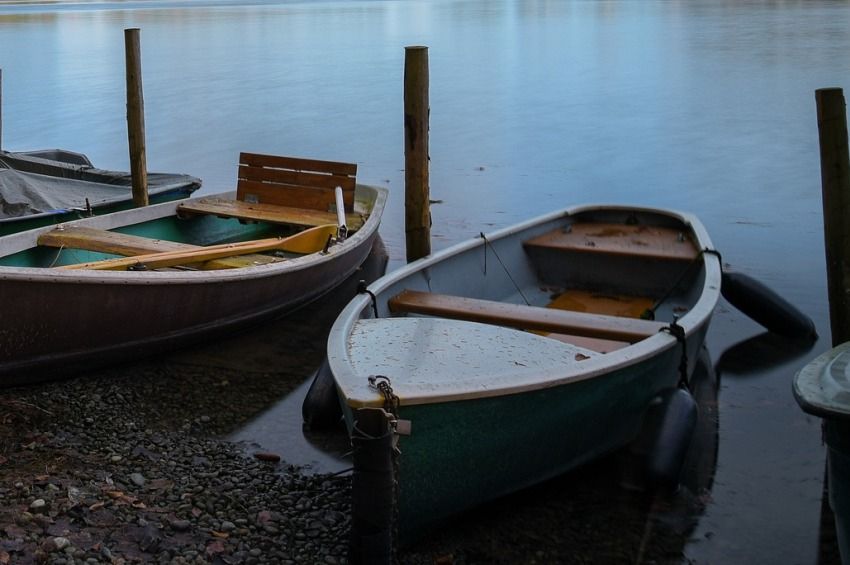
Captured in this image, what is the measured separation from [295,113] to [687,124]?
10.4m

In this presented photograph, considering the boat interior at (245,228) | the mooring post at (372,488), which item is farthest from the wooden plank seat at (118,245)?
the mooring post at (372,488)

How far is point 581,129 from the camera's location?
981 inches

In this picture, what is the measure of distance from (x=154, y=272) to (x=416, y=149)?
8.29 ft

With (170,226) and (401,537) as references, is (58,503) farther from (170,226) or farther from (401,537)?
(170,226)

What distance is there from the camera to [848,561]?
5.16 metres

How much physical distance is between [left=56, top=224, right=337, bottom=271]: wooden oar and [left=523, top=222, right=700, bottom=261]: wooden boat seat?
1946mm

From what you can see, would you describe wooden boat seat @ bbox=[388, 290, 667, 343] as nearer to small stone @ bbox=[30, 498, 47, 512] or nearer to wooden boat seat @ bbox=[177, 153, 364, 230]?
small stone @ bbox=[30, 498, 47, 512]

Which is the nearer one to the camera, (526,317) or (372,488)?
(372,488)

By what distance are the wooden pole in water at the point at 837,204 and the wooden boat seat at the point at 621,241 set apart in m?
1.45

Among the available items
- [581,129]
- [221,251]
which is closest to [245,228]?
[221,251]

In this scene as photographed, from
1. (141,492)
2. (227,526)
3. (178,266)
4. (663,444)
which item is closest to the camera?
(227,526)

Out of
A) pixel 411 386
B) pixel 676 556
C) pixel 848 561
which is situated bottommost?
pixel 676 556

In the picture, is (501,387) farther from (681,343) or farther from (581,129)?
(581,129)

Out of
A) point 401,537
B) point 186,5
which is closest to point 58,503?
point 401,537
